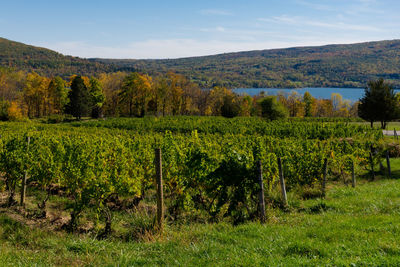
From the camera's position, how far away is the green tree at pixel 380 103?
3603 centimetres

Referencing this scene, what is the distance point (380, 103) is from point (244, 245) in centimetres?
3838

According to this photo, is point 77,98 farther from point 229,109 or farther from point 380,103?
point 380,103

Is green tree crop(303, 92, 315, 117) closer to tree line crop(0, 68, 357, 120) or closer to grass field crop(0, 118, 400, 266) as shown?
tree line crop(0, 68, 357, 120)

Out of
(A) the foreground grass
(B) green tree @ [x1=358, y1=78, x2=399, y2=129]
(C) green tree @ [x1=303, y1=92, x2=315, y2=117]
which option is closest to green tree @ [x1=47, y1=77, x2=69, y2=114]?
(B) green tree @ [x1=358, y1=78, x2=399, y2=129]

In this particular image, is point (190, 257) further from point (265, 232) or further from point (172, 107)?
point (172, 107)

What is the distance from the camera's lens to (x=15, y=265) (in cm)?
504

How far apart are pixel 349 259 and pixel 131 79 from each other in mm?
68862

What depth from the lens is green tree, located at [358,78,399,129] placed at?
36.0 m

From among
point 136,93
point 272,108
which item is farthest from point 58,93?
point 272,108

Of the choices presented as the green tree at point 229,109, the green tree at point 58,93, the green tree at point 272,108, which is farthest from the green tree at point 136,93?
the green tree at point 272,108

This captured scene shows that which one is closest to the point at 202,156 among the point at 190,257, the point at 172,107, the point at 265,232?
the point at 265,232

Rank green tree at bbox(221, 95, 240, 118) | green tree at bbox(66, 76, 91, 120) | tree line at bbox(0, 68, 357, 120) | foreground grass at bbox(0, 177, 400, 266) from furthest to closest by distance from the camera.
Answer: green tree at bbox(221, 95, 240, 118), tree line at bbox(0, 68, 357, 120), green tree at bbox(66, 76, 91, 120), foreground grass at bbox(0, 177, 400, 266)

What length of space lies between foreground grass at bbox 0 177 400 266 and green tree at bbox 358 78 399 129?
3423 centimetres

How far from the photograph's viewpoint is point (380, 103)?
36.1 m
